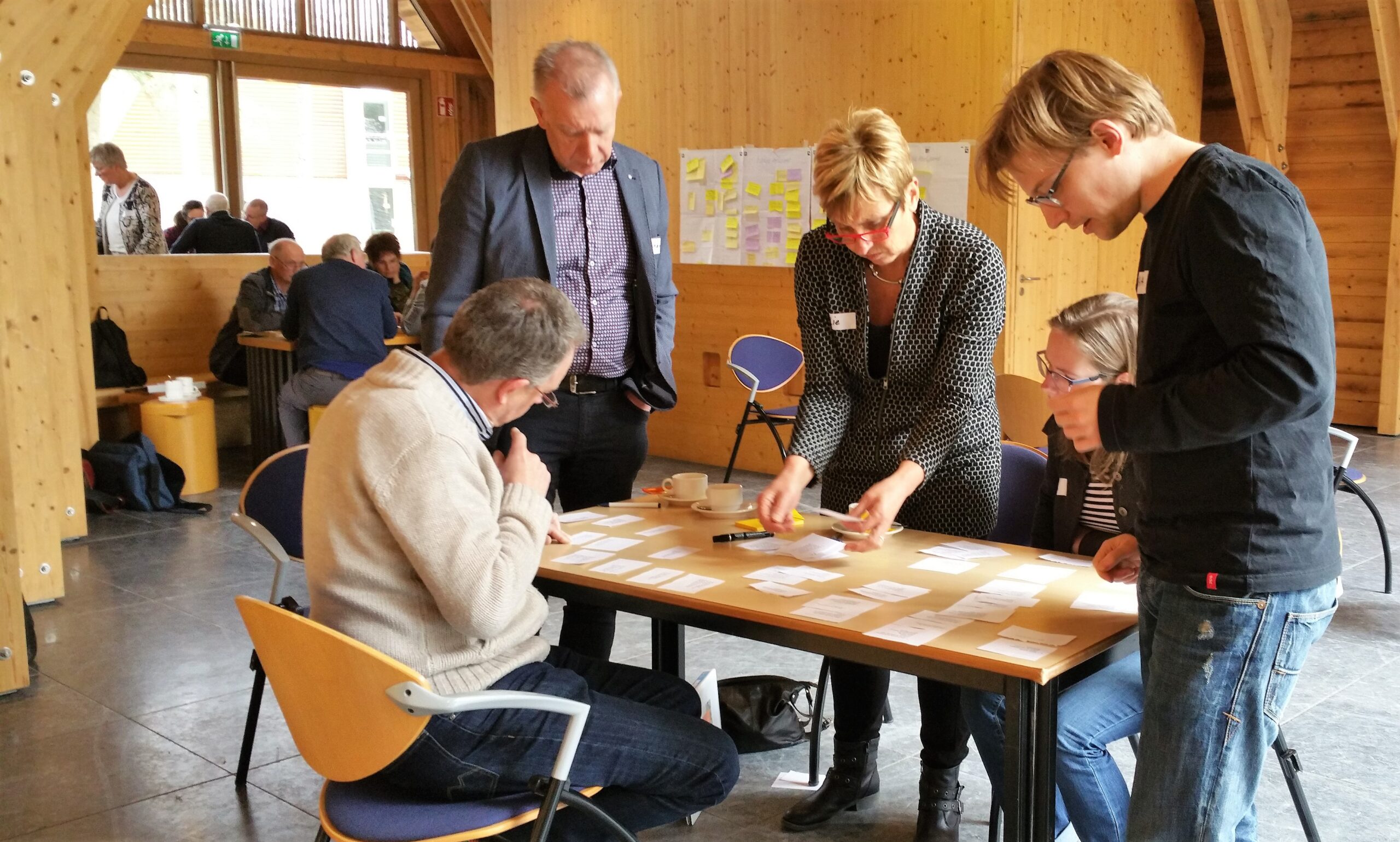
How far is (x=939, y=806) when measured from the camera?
261 centimetres

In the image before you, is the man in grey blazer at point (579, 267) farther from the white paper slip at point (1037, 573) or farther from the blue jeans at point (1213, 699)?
the blue jeans at point (1213, 699)

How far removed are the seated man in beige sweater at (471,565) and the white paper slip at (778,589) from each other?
0.83ft

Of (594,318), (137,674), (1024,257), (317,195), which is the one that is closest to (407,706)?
(594,318)

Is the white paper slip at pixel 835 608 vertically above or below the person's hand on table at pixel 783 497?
below

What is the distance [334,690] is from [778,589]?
75 centimetres

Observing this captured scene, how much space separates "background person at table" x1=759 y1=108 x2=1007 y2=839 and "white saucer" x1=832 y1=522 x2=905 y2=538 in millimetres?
33

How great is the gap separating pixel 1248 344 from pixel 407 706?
3.80 feet

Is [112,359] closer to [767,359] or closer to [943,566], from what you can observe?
[767,359]

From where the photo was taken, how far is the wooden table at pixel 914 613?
5.83 feet

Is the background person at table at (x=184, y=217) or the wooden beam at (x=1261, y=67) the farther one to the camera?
the background person at table at (x=184, y=217)

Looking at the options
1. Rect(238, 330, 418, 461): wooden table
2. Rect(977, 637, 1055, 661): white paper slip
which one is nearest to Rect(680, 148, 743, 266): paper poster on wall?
Rect(238, 330, 418, 461): wooden table

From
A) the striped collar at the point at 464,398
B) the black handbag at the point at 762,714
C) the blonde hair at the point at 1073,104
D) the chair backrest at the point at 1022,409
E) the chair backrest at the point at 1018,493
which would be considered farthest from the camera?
the chair backrest at the point at 1022,409

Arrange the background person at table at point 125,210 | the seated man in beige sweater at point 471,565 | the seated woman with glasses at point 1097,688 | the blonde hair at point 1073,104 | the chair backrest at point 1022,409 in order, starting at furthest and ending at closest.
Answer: the background person at table at point 125,210, the chair backrest at point 1022,409, the seated woman with glasses at point 1097,688, the seated man in beige sweater at point 471,565, the blonde hair at point 1073,104

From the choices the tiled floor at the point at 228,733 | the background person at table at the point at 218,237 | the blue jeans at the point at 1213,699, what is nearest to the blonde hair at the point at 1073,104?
the blue jeans at the point at 1213,699
